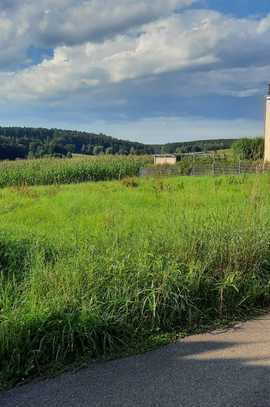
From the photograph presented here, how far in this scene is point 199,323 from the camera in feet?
13.5

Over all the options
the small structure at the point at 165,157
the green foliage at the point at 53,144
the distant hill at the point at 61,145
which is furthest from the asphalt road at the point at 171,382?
the small structure at the point at 165,157

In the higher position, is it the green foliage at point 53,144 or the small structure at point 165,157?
the green foliage at point 53,144

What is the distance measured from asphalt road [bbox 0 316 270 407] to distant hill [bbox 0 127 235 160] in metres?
35.9

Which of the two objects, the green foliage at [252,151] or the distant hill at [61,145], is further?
the distant hill at [61,145]

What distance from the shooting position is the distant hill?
48.2 meters

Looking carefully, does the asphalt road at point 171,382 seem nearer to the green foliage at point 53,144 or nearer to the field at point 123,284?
the field at point 123,284

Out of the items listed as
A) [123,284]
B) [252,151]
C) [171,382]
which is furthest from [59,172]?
[171,382]

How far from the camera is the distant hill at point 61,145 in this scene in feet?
158

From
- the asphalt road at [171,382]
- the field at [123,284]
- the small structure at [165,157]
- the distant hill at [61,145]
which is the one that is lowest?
the asphalt road at [171,382]

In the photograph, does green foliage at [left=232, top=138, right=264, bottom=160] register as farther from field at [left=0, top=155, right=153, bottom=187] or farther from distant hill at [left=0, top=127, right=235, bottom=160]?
distant hill at [left=0, top=127, right=235, bottom=160]

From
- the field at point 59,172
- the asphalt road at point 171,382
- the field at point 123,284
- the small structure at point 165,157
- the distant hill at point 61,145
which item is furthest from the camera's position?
the distant hill at point 61,145

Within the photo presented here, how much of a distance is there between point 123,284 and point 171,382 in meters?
1.36

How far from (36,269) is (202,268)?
69.6 inches

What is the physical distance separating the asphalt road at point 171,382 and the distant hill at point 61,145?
3592cm
